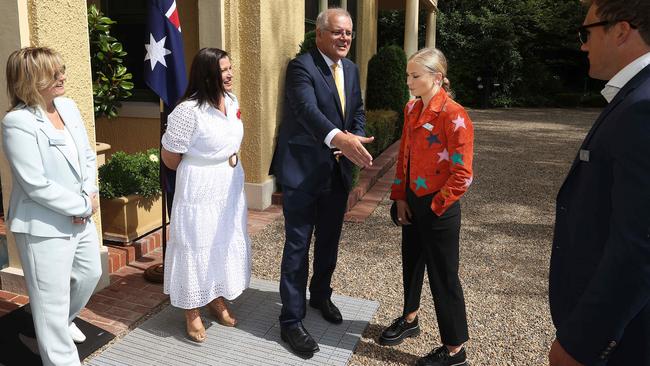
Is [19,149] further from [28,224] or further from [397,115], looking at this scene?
[397,115]

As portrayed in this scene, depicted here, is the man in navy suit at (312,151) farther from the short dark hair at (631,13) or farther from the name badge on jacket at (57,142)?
the short dark hair at (631,13)

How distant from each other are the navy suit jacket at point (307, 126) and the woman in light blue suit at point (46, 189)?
1.18 m

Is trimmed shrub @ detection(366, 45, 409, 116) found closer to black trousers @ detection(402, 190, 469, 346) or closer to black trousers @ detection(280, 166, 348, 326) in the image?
black trousers @ detection(280, 166, 348, 326)

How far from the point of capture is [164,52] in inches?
149

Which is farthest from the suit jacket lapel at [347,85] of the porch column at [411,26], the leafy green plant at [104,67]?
the porch column at [411,26]

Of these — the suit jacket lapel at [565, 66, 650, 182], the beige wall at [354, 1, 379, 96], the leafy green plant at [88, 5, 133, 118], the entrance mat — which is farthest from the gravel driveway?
the beige wall at [354, 1, 379, 96]

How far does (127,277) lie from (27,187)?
6.55 feet

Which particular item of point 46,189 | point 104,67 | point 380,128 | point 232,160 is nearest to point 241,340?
point 232,160

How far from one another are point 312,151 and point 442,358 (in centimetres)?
149

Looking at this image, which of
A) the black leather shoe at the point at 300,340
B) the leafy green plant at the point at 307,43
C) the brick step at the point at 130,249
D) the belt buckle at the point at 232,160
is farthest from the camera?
the leafy green plant at the point at 307,43

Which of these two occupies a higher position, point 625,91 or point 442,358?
→ point 625,91

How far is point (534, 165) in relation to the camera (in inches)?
416

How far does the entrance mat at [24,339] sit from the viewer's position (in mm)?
2941

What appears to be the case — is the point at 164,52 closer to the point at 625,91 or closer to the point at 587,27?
the point at 587,27
